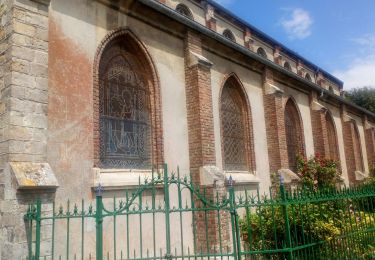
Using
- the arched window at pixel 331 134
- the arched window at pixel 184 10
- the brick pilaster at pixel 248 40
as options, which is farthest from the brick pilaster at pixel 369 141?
the arched window at pixel 184 10

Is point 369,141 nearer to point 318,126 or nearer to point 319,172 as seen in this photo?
point 318,126

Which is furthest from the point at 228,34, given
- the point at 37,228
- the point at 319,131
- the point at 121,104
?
the point at 37,228

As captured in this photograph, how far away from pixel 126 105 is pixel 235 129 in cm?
455

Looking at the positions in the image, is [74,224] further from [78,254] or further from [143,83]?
[143,83]

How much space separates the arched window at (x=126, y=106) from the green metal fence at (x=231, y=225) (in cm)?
88

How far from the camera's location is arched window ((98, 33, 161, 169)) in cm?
771

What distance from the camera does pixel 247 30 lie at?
19344 millimetres

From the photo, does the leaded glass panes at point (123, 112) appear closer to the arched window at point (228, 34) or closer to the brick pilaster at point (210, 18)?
the brick pilaster at point (210, 18)

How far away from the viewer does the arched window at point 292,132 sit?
1448 centimetres

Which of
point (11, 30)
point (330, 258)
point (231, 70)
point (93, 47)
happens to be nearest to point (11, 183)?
point (11, 30)

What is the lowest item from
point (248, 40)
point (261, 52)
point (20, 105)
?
point (20, 105)

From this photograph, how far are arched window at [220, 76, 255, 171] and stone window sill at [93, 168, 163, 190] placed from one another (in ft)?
12.7

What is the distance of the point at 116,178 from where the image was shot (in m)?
7.36

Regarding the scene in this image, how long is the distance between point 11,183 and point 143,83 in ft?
13.7
